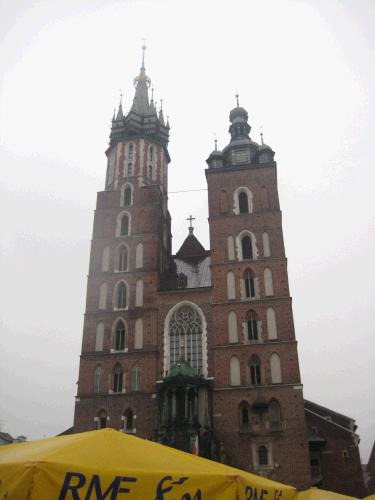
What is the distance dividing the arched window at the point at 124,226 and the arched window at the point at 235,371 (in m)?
13.3

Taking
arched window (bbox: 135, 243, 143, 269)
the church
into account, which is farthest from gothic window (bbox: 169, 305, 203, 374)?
arched window (bbox: 135, 243, 143, 269)

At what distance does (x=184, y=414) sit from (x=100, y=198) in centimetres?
1906

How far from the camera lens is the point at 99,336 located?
3225cm

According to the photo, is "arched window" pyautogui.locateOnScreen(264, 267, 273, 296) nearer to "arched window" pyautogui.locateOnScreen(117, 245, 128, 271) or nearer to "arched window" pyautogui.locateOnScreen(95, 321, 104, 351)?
"arched window" pyautogui.locateOnScreen(117, 245, 128, 271)

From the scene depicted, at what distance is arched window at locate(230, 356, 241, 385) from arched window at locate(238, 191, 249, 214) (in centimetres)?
1171

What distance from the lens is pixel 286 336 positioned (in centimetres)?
2994

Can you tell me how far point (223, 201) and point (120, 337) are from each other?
1317cm

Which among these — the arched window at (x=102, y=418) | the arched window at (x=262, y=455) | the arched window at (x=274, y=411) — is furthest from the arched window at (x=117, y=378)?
the arched window at (x=274, y=411)

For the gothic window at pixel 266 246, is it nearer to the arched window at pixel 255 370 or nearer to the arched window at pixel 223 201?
the arched window at pixel 223 201

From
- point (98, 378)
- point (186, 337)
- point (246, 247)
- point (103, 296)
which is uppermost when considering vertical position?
point (246, 247)

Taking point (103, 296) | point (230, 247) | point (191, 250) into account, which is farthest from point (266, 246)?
point (103, 296)

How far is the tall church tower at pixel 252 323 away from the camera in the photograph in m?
27.0

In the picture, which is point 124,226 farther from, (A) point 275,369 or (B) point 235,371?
(A) point 275,369

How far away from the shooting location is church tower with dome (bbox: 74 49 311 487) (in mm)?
27359
